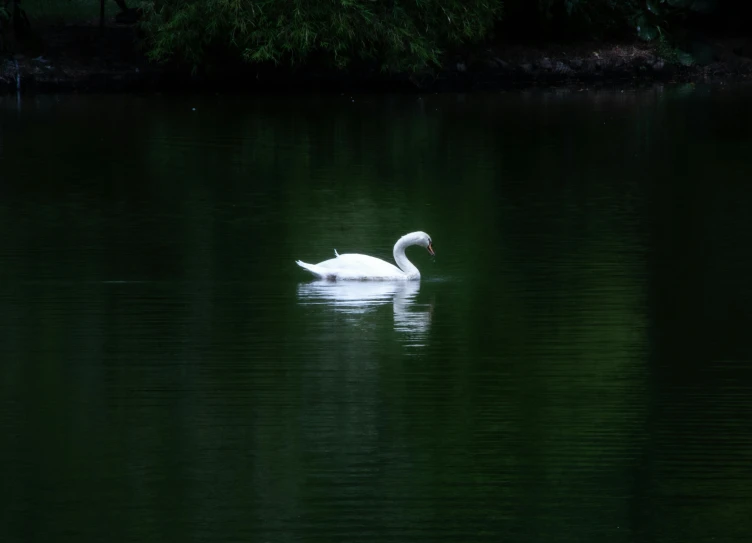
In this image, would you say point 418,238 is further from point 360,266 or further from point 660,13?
point 660,13

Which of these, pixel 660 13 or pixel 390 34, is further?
pixel 660 13

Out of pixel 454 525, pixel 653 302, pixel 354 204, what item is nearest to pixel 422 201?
pixel 354 204

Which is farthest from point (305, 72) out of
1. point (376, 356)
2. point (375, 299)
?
point (376, 356)

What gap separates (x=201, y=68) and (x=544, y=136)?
1333 cm

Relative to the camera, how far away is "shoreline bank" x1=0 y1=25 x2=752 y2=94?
39.6 m

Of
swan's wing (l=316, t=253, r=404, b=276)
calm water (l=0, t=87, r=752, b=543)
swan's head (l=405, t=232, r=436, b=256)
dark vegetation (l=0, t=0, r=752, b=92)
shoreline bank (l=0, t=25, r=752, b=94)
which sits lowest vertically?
calm water (l=0, t=87, r=752, b=543)

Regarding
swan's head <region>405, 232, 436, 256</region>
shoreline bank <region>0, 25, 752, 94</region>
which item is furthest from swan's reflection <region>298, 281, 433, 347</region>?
shoreline bank <region>0, 25, 752, 94</region>

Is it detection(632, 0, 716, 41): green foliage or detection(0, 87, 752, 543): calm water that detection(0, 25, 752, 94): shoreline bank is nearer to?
detection(632, 0, 716, 41): green foliage

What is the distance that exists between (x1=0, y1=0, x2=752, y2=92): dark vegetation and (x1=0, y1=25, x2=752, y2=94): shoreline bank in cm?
5

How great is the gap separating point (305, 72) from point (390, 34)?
14.1 ft

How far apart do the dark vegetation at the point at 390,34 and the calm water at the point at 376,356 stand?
40.7 feet

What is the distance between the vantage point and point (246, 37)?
3619 cm

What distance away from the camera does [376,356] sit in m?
11.5

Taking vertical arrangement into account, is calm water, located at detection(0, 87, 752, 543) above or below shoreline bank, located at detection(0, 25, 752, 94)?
below
